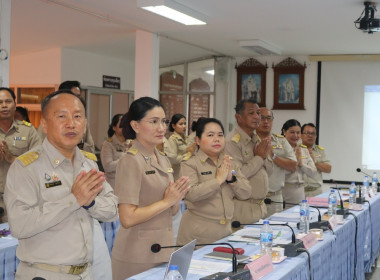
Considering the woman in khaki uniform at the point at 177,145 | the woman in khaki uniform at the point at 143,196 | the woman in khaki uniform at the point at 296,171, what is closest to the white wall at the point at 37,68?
the woman in khaki uniform at the point at 177,145

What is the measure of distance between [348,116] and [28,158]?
33.0 feet

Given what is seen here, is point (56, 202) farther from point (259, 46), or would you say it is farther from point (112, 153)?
point (259, 46)

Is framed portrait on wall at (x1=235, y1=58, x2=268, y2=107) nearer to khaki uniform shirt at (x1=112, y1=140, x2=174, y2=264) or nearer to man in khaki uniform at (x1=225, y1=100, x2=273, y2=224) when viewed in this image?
man in khaki uniform at (x1=225, y1=100, x2=273, y2=224)

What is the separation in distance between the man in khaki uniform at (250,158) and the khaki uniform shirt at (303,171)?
1.25m

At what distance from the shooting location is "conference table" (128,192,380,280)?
8.46 feet

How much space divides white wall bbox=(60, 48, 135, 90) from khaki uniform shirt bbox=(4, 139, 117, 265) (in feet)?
→ 26.2

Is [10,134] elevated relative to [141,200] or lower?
elevated

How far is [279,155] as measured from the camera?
5.00 metres

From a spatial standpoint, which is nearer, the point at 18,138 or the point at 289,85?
the point at 18,138

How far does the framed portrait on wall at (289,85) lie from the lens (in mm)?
11336

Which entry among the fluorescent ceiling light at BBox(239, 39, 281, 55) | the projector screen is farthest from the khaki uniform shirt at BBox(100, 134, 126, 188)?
the projector screen

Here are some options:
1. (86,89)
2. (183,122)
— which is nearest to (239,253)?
(183,122)

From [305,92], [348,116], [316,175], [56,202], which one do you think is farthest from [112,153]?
[348,116]

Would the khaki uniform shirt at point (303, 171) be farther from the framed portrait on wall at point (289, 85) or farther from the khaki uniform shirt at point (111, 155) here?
the framed portrait on wall at point (289, 85)
